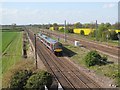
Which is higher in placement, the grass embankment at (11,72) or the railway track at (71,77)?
the grass embankment at (11,72)

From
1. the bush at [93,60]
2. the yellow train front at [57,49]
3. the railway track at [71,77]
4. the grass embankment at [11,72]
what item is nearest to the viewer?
the grass embankment at [11,72]

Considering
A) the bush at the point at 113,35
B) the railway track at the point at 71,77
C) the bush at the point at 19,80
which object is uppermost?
the bush at the point at 113,35

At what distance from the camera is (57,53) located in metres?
39.9

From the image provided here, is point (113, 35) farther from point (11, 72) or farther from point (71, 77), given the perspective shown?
point (11, 72)

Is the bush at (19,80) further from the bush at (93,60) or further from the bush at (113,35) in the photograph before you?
the bush at (113,35)

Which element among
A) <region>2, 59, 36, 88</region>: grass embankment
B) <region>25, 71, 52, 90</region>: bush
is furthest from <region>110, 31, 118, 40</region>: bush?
<region>25, 71, 52, 90</region>: bush

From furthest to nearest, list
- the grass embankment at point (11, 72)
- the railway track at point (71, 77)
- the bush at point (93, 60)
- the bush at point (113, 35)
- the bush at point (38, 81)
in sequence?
the bush at point (113, 35) → the bush at point (93, 60) → the railway track at point (71, 77) → the grass embankment at point (11, 72) → the bush at point (38, 81)

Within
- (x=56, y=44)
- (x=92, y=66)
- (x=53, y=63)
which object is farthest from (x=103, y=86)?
(x=56, y=44)

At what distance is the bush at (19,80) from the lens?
1848 centimetres

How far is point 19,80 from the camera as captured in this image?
18594 mm

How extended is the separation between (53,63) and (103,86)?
1366 cm

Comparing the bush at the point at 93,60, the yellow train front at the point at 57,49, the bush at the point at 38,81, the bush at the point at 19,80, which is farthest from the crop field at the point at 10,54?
the bush at the point at 38,81

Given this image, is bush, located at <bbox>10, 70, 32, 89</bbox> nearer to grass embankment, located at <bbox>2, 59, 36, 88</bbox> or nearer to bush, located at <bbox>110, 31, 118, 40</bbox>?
grass embankment, located at <bbox>2, 59, 36, 88</bbox>

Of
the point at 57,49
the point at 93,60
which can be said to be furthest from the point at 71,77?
the point at 57,49
